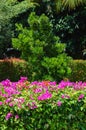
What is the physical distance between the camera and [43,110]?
5.62 meters

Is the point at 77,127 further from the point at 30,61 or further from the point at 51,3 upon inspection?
the point at 51,3

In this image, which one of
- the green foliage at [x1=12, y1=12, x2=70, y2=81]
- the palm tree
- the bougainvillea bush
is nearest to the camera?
the bougainvillea bush

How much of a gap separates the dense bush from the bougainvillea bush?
494 cm

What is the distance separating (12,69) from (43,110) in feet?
18.0

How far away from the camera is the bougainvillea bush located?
18.2 feet

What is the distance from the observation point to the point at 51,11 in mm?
15375

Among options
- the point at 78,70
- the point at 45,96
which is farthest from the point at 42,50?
the point at 45,96

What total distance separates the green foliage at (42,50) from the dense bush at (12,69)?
2.01m

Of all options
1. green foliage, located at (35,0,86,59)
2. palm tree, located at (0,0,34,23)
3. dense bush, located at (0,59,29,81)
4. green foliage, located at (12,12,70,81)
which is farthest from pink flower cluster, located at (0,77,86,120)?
green foliage, located at (35,0,86,59)

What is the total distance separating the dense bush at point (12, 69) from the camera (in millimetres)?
10977

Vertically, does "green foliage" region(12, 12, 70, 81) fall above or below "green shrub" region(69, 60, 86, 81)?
above

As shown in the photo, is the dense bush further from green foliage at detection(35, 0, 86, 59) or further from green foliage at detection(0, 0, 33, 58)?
green foliage at detection(35, 0, 86, 59)

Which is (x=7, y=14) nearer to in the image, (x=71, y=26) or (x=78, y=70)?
(x=78, y=70)

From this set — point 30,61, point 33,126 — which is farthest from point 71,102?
point 30,61
